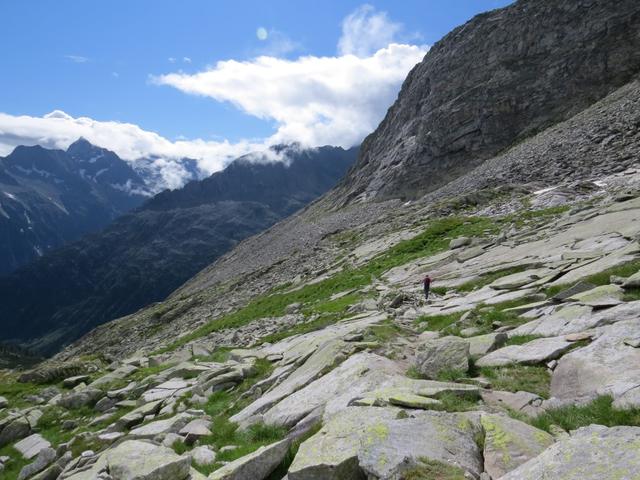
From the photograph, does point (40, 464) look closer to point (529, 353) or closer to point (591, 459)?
point (529, 353)

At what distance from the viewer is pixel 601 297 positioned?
1473 centimetres

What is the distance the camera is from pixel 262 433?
12.2 meters

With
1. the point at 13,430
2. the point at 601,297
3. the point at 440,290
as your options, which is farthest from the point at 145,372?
the point at 601,297

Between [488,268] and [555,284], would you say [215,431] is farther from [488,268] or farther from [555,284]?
[488,268]

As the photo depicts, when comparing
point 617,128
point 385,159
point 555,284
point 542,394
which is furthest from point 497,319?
point 385,159

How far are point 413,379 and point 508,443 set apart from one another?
14.5 feet

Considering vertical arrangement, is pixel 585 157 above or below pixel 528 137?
below

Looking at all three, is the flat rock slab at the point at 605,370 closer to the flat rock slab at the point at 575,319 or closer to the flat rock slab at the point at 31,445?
the flat rock slab at the point at 575,319

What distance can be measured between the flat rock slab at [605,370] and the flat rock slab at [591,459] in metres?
2.16

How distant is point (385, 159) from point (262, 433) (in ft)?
440

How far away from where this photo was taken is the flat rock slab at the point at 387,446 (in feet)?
24.4

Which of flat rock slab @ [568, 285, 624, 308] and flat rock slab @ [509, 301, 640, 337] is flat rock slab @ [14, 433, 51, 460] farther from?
flat rock slab @ [568, 285, 624, 308]

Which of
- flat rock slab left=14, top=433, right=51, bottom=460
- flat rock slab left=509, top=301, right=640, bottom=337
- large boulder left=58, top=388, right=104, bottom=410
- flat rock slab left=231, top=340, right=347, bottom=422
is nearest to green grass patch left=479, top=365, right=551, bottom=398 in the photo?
flat rock slab left=509, top=301, right=640, bottom=337

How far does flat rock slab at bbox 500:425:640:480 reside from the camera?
5.68m
